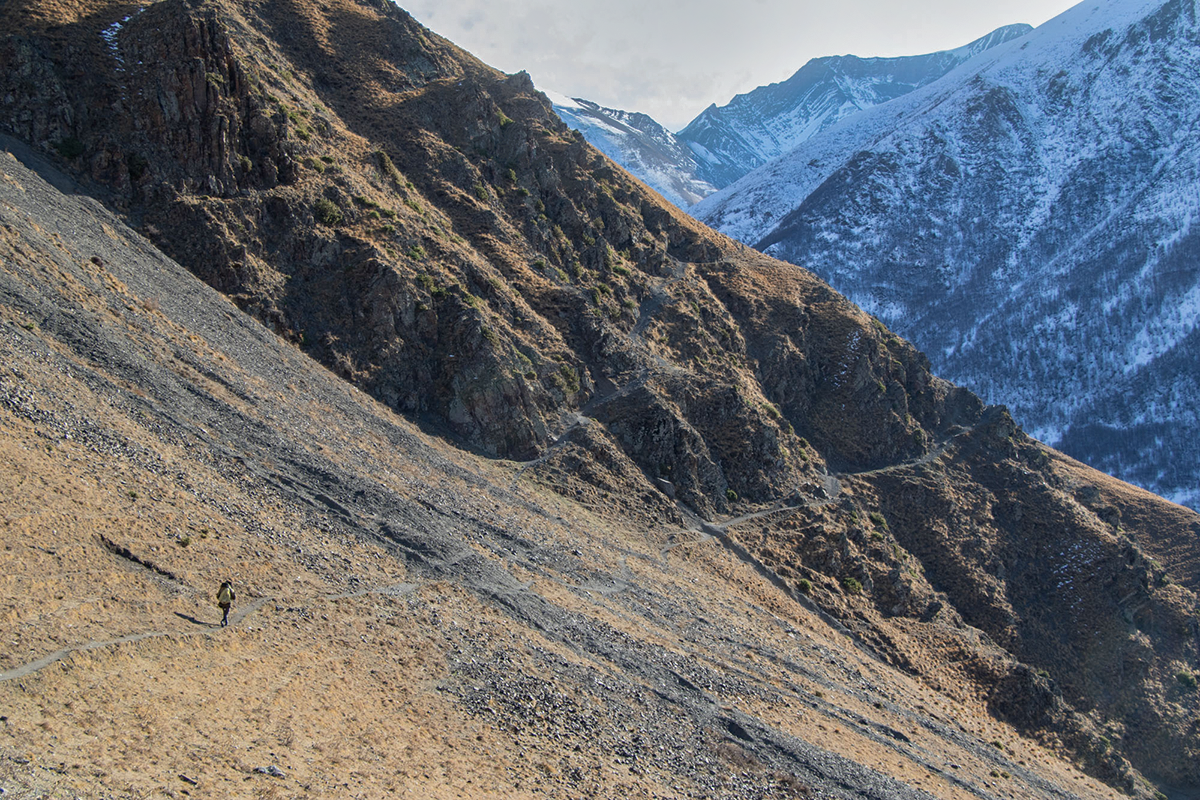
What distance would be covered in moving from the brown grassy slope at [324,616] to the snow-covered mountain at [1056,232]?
97494mm

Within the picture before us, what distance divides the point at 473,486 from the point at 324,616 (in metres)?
17.3

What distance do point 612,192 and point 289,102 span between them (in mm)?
29943

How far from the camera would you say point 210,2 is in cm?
5134

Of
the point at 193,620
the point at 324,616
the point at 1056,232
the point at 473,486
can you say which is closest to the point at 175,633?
the point at 193,620

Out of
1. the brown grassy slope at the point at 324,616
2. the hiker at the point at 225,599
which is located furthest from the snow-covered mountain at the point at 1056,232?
the hiker at the point at 225,599

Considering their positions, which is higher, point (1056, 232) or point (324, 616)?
point (1056, 232)

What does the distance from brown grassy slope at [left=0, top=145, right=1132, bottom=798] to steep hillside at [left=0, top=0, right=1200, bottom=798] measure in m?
0.15

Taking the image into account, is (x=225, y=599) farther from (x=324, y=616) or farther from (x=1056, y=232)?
(x=1056, y=232)

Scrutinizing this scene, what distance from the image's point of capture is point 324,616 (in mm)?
22016

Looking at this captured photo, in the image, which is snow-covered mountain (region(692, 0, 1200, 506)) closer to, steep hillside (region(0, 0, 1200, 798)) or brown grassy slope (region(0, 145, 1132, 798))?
steep hillside (region(0, 0, 1200, 798))

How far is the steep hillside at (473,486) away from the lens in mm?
19156

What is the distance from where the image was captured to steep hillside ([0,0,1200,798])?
19156 millimetres

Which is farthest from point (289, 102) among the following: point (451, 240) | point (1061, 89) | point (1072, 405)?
point (1061, 89)

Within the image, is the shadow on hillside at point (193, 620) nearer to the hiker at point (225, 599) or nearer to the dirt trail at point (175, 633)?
the dirt trail at point (175, 633)
